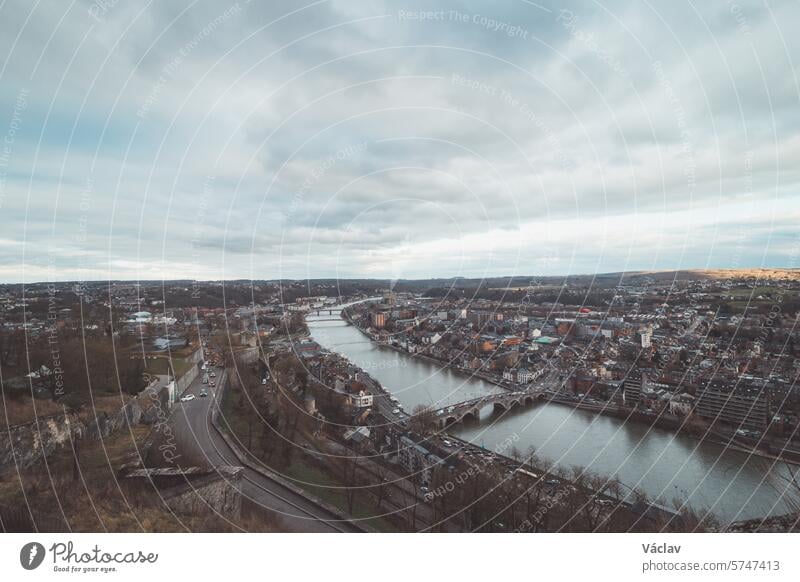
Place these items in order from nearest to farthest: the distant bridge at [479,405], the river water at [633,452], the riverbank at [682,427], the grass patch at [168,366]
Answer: the river water at [633,452] < the grass patch at [168,366] < the riverbank at [682,427] < the distant bridge at [479,405]

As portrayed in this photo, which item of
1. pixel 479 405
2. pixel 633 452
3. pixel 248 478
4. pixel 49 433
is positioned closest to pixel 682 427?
pixel 633 452

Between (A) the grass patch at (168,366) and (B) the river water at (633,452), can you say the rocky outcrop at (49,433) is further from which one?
(B) the river water at (633,452)

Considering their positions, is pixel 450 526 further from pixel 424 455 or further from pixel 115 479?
pixel 115 479

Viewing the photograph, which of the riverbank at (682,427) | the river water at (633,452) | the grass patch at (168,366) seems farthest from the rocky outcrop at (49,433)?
the river water at (633,452)

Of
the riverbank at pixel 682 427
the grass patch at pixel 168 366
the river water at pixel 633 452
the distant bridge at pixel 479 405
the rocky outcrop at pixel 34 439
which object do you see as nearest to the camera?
the rocky outcrop at pixel 34 439

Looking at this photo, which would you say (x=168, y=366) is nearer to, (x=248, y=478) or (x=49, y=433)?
(x=49, y=433)

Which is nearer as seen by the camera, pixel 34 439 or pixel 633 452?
pixel 34 439

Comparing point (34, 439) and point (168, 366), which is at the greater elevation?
point (34, 439)

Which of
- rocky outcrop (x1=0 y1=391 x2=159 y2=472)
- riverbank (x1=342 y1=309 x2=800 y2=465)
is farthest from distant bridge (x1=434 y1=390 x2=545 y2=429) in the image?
rocky outcrop (x1=0 y1=391 x2=159 y2=472)
